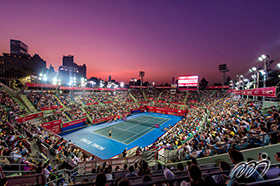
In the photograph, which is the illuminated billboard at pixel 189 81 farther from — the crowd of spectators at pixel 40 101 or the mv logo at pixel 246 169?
the mv logo at pixel 246 169

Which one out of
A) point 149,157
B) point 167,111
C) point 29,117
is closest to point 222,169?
point 149,157

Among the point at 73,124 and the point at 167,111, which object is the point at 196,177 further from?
the point at 167,111

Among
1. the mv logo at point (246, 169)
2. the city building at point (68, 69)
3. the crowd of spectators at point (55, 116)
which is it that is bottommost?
the crowd of spectators at point (55, 116)

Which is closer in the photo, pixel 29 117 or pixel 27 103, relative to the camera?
pixel 29 117

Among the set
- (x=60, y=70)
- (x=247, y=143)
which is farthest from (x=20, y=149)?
(x=60, y=70)

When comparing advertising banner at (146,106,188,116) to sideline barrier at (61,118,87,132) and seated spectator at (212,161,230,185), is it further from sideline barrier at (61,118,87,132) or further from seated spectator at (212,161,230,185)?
seated spectator at (212,161,230,185)

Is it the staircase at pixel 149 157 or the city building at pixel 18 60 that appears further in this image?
the city building at pixel 18 60

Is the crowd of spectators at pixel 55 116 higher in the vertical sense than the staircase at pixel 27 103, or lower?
lower

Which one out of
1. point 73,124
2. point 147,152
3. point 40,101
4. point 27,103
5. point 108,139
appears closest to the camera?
point 147,152

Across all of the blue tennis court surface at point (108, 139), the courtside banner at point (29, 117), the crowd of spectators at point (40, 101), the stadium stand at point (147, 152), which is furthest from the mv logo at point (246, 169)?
the crowd of spectators at point (40, 101)

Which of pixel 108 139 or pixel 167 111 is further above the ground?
pixel 167 111
